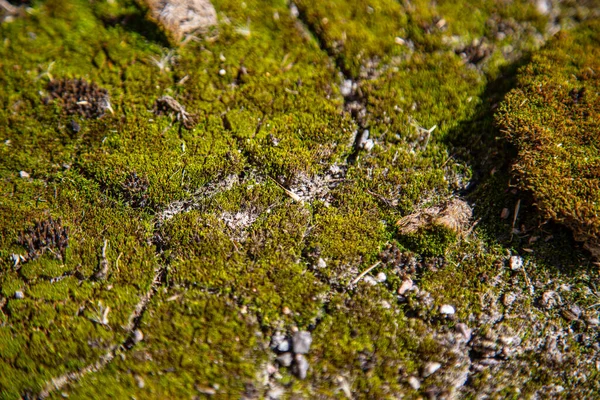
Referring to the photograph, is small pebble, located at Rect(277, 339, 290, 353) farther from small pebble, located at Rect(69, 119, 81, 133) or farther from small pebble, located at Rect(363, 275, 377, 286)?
small pebble, located at Rect(69, 119, 81, 133)

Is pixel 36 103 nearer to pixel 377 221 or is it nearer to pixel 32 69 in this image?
pixel 32 69

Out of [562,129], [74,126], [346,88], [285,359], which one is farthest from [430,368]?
[74,126]

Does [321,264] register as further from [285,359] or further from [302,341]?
[285,359]

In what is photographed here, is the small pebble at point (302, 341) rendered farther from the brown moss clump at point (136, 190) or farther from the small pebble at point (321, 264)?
the brown moss clump at point (136, 190)

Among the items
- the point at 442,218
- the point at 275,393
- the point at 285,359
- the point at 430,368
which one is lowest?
the point at 275,393

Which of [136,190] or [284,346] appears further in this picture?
[136,190]

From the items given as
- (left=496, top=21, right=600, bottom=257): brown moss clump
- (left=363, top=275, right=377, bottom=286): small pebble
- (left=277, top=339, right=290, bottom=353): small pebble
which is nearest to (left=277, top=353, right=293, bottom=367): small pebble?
(left=277, top=339, right=290, bottom=353): small pebble
